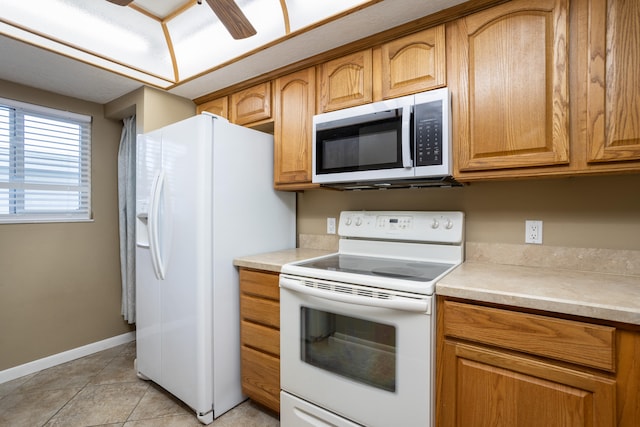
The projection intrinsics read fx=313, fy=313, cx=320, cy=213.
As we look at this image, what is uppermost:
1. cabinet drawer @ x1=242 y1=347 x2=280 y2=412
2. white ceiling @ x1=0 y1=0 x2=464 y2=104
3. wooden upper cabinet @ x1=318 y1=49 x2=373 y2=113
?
white ceiling @ x1=0 y1=0 x2=464 y2=104

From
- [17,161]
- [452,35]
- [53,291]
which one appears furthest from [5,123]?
[452,35]

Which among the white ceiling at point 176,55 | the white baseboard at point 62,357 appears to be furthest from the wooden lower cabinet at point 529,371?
the white baseboard at point 62,357

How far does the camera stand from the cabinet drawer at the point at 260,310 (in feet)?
5.74

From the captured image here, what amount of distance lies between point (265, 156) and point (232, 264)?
2.50 feet

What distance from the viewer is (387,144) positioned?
161 centimetres

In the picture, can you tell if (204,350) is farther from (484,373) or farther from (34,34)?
(34,34)

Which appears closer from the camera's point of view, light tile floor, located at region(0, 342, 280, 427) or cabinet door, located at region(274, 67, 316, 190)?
light tile floor, located at region(0, 342, 280, 427)

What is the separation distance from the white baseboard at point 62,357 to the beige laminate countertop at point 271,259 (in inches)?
70.0

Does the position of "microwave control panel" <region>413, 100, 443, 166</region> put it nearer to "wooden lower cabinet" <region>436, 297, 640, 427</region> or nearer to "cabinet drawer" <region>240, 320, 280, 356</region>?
"wooden lower cabinet" <region>436, 297, 640, 427</region>

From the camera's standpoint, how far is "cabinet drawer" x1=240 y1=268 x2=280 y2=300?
174 centimetres

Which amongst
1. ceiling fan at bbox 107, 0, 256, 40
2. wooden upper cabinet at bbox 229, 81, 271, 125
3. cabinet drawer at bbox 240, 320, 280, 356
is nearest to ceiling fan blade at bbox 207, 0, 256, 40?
ceiling fan at bbox 107, 0, 256, 40

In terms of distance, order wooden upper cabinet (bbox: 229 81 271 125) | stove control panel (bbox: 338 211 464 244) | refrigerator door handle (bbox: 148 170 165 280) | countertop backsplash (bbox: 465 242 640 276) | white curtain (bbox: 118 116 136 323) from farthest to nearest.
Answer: white curtain (bbox: 118 116 136 323), wooden upper cabinet (bbox: 229 81 271 125), refrigerator door handle (bbox: 148 170 165 280), stove control panel (bbox: 338 211 464 244), countertop backsplash (bbox: 465 242 640 276)

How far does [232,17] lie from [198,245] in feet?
3.72

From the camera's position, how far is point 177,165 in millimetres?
1851
